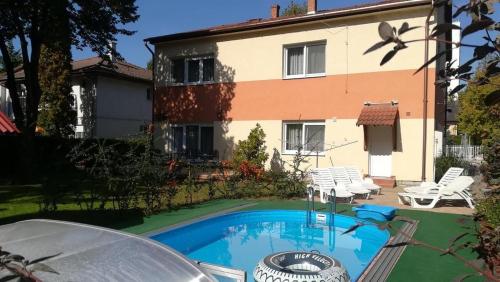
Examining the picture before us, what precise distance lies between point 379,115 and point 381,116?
0.12 metres

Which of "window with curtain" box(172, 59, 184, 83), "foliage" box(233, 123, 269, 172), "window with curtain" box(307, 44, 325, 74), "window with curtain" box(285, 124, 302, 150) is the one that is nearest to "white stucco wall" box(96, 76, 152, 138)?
"window with curtain" box(172, 59, 184, 83)

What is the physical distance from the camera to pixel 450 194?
1242 cm

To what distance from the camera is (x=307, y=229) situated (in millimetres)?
11336

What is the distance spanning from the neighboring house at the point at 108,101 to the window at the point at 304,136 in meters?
13.9

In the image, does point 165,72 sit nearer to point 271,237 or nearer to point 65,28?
point 65,28

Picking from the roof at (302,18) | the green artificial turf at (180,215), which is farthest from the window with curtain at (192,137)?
the green artificial turf at (180,215)

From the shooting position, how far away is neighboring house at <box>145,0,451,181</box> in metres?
16.4

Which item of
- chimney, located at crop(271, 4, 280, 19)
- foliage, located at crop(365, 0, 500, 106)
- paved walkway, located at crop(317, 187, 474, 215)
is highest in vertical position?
chimney, located at crop(271, 4, 280, 19)

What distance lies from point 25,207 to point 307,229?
8.14 meters

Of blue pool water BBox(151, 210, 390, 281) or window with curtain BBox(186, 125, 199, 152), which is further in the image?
window with curtain BBox(186, 125, 199, 152)

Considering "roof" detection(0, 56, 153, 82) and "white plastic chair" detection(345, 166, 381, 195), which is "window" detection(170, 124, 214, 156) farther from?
"white plastic chair" detection(345, 166, 381, 195)

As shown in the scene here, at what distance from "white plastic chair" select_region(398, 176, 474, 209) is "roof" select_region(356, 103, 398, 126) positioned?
397cm

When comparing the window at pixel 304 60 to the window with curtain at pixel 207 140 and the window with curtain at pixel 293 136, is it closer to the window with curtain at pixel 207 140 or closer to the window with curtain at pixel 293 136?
the window with curtain at pixel 293 136

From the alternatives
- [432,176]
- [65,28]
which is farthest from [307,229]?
[65,28]
